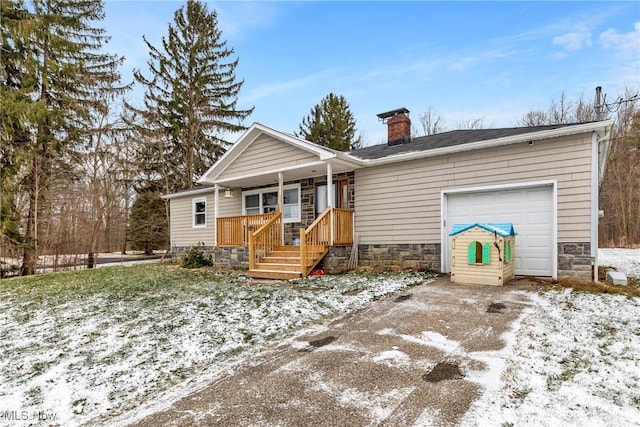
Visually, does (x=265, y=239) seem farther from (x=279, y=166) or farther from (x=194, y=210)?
(x=194, y=210)

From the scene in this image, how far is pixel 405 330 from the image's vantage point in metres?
4.10

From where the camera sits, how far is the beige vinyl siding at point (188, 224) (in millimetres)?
13032

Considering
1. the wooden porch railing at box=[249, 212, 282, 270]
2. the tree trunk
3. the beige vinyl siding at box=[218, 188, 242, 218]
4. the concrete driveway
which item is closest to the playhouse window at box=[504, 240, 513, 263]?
the concrete driveway

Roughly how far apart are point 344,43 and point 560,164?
9572mm

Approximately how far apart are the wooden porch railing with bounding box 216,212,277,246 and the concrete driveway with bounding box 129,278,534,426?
580 centimetres

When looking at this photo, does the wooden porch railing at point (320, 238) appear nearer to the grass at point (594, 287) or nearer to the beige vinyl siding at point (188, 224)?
the grass at point (594, 287)

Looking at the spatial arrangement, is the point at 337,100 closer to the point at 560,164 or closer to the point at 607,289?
the point at 560,164

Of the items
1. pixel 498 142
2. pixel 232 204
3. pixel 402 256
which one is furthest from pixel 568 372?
pixel 232 204

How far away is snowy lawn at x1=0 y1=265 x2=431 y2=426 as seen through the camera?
2.88 m

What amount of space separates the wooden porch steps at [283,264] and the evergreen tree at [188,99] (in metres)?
13.2

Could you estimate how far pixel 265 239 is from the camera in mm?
9281

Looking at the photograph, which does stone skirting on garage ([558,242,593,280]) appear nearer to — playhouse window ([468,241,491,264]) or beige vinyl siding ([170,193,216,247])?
playhouse window ([468,241,491,264])

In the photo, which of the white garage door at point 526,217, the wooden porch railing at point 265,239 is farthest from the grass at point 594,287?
the wooden porch railing at point 265,239

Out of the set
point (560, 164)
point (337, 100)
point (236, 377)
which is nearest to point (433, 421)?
point (236, 377)
